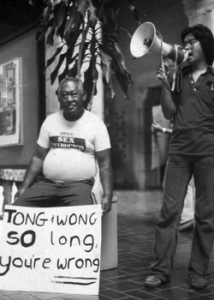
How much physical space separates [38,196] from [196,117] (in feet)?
4.27

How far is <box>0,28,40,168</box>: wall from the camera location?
6832 millimetres

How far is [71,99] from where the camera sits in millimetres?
3910

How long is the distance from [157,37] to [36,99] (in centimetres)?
385

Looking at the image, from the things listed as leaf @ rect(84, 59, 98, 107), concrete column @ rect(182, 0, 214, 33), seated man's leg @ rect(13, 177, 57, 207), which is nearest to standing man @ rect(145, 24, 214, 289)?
seated man's leg @ rect(13, 177, 57, 207)

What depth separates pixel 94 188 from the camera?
153 inches

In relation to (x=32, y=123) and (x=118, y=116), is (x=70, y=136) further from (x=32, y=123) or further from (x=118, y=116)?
(x=118, y=116)

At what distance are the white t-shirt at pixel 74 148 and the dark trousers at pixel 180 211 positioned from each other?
1.97 ft

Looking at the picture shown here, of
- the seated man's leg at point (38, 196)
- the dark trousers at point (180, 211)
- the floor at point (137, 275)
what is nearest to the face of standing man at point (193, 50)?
the dark trousers at point (180, 211)

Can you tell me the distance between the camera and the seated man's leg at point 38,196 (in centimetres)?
383

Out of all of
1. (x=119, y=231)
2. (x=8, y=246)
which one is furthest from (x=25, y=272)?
(x=119, y=231)

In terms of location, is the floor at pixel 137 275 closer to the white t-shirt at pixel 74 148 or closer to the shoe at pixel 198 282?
the shoe at pixel 198 282

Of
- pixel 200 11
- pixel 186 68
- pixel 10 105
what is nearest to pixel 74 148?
pixel 186 68

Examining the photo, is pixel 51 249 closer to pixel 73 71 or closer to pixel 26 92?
pixel 73 71

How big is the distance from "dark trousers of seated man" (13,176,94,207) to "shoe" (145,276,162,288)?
689 mm
